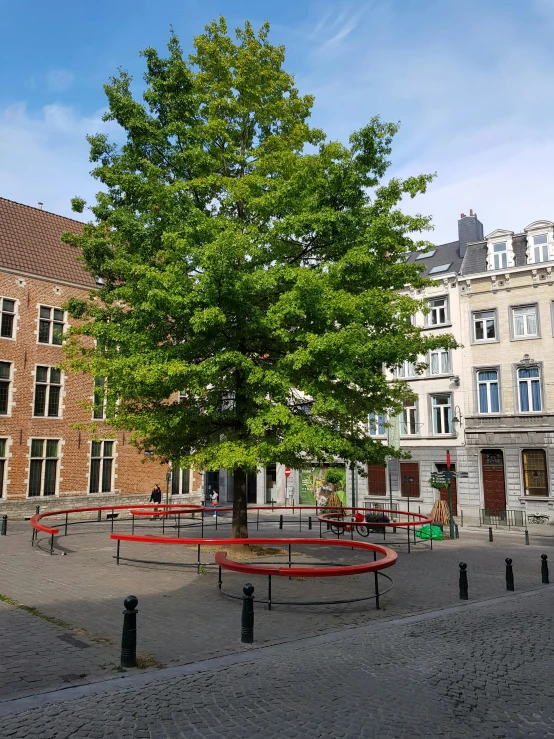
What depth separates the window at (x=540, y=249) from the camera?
31062mm

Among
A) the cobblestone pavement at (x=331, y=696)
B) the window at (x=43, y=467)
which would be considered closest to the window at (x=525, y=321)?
the window at (x=43, y=467)

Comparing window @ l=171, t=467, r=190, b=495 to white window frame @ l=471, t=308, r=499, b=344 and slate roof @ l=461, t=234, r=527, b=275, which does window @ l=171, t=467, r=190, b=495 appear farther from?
slate roof @ l=461, t=234, r=527, b=275

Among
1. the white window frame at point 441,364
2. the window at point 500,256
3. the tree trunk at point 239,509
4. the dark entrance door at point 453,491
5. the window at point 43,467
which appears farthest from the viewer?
the white window frame at point 441,364

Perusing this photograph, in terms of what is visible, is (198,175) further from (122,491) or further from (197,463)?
(122,491)

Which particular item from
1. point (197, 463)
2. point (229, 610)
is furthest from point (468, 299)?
point (229, 610)

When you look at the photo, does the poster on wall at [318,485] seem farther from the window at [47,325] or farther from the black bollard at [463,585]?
the black bollard at [463,585]

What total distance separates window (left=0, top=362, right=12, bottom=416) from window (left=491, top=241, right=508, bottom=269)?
86.8 feet

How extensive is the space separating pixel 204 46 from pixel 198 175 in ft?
12.8

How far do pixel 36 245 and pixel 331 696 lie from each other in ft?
96.0

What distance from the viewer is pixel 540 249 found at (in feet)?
102

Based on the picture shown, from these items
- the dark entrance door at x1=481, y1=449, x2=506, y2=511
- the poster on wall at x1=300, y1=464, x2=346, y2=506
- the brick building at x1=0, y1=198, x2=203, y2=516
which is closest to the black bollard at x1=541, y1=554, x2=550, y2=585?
the dark entrance door at x1=481, y1=449, x2=506, y2=511

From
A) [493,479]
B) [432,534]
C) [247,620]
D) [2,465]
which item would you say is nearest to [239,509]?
[247,620]

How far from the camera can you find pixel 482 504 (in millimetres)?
31016

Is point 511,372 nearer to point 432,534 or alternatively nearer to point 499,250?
point 499,250
